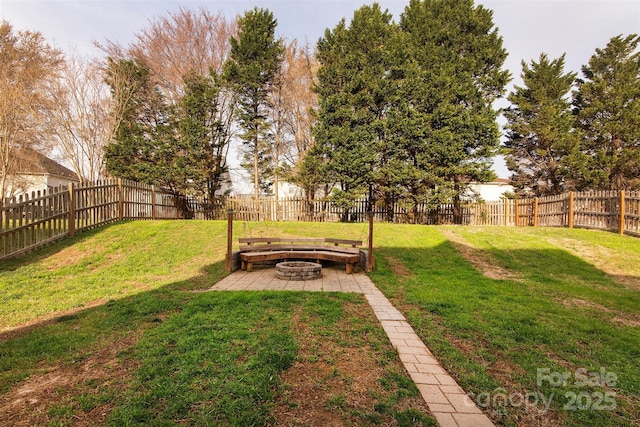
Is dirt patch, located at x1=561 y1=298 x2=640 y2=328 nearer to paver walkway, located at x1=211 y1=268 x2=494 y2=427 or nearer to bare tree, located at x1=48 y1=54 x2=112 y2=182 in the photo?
paver walkway, located at x1=211 y1=268 x2=494 y2=427

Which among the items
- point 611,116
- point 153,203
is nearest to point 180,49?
point 153,203

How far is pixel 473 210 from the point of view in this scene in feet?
54.0

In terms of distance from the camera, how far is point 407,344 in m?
3.48

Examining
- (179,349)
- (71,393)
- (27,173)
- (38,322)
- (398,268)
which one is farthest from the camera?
(27,173)

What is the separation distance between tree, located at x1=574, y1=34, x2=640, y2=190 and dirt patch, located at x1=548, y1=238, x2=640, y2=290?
1248cm

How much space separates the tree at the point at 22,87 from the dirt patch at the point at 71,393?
57.4 ft

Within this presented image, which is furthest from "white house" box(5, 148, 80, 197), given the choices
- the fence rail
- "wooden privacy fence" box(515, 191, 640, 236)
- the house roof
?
"wooden privacy fence" box(515, 191, 640, 236)

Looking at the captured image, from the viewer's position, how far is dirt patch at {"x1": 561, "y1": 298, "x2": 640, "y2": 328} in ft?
14.0

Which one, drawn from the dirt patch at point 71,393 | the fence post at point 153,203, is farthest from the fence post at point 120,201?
the dirt patch at point 71,393

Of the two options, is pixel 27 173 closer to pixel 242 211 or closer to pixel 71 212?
pixel 242 211

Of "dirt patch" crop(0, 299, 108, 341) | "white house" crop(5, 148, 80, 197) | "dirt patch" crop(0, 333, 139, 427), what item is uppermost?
"white house" crop(5, 148, 80, 197)

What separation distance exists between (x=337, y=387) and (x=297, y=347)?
0.78 meters

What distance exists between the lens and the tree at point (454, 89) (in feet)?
52.5

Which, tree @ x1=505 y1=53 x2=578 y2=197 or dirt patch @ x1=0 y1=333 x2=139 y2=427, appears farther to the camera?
tree @ x1=505 y1=53 x2=578 y2=197
